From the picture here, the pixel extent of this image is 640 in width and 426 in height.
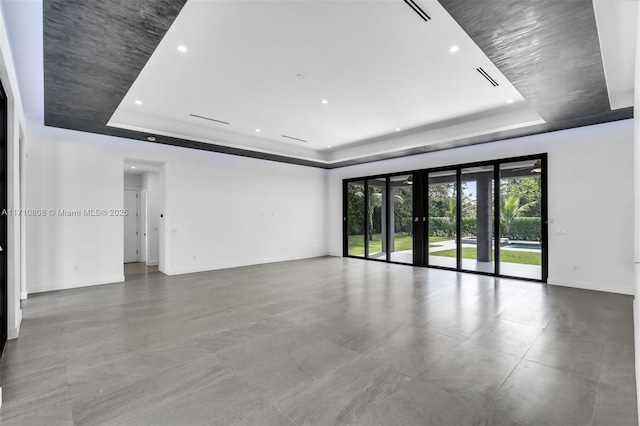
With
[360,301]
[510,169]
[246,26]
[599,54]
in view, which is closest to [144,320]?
[360,301]

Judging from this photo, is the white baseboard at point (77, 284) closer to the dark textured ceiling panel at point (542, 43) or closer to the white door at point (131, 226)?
the white door at point (131, 226)

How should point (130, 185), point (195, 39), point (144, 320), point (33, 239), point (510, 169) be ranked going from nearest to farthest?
point (195, 39) → point (144, 320) → point (33, 239) → point (510, 169) → point (130, 185)

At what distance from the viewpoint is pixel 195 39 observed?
3459 millimetres

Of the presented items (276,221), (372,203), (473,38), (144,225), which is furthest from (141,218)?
(473,38)

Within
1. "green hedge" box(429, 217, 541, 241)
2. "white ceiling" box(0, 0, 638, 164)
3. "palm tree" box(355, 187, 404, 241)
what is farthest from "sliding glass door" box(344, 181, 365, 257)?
"white ceiling" box(0, 0, 638, 164)

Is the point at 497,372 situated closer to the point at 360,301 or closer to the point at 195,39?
the point at 360,301

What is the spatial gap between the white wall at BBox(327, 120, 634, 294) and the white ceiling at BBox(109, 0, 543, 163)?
43.6 inches


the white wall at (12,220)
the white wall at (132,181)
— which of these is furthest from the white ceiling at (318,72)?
the white wall at (132,181)

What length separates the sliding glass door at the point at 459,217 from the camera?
260 inches

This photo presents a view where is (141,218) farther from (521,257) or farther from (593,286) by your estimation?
(593,286)

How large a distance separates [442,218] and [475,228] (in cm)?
80

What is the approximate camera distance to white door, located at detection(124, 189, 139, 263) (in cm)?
924

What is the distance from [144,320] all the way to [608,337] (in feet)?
18.8

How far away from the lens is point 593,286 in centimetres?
567
